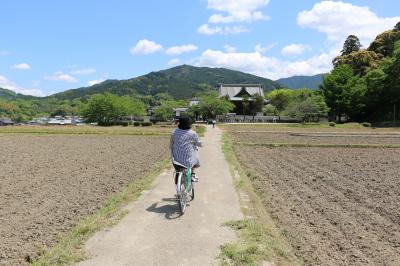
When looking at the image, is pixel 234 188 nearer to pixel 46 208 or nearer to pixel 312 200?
pixel 312 200

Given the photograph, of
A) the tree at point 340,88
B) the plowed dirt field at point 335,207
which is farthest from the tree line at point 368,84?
the plowed dirt field at point 335,207

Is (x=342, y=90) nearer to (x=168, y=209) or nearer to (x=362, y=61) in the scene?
(x=362, y=61)

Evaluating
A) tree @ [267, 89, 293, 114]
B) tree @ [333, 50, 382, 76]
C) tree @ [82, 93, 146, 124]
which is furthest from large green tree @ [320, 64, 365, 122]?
tree @ [82, 93, 146, 124]

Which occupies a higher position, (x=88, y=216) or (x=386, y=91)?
(x=386, y=91)

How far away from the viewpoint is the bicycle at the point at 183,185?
7.08 m

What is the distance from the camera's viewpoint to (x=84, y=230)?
6.07m

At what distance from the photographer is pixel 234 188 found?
9.67 meters

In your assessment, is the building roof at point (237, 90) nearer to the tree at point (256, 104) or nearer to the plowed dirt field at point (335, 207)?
the tree at point (256, 104)

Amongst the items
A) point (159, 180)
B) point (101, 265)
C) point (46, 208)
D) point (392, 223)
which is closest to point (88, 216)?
point (46, 208)

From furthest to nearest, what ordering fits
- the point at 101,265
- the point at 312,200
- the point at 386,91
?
1. the point at 386,91
2. the point at 312,200
3. the point at 101,265

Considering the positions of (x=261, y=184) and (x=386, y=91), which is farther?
(x=386, y=91)

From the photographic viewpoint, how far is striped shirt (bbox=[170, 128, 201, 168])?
25.0ft

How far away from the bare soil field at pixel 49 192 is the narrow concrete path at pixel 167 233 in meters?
1.00

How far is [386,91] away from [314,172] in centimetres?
4777
